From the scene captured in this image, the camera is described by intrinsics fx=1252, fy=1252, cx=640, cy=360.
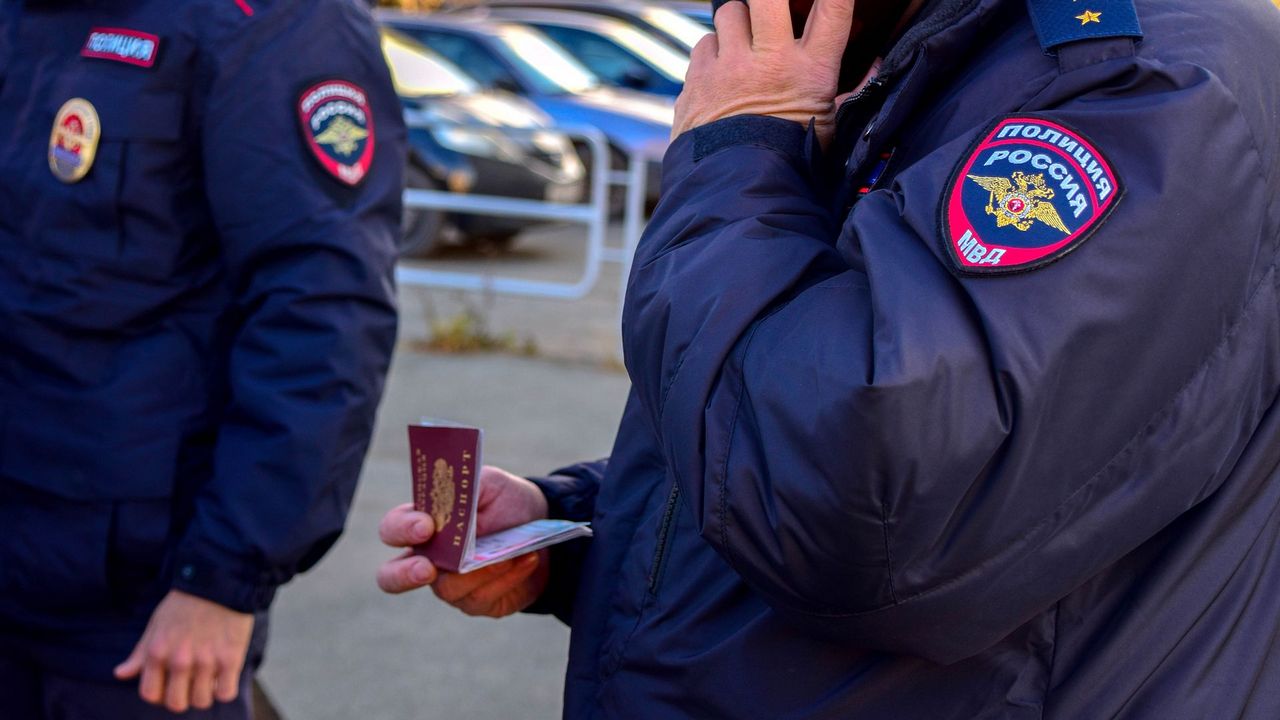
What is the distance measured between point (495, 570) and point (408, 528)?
177 millimetres

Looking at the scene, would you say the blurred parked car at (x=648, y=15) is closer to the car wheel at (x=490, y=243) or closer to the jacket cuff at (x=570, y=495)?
the car wheel at (x=490, y=243)

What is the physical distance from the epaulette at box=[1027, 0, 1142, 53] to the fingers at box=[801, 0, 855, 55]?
194 millimetres

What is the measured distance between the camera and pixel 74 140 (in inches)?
73.6

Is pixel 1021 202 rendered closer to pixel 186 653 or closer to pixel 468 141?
pixel 186 653

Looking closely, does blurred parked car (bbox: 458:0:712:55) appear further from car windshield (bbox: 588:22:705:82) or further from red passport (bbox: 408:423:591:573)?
red passport (bbox: 408:423:591:573)

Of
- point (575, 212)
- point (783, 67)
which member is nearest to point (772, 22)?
point (783, 67)

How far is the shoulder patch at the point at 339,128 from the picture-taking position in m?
1.88

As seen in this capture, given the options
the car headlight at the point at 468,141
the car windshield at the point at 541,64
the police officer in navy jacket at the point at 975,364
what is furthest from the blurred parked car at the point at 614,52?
the police officer in navy jacket at the point at 975,364

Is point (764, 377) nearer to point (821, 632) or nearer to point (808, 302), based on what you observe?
point (808, 302)

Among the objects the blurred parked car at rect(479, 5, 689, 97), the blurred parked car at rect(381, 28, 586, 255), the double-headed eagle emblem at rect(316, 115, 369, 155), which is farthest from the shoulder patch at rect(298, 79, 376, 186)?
the blurred parked car at rect(479, 5, 689, 97)

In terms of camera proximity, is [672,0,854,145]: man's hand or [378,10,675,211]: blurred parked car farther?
[378,10,675,211]: blurred parked car

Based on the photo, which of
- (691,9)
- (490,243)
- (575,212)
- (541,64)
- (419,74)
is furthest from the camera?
(691,9)

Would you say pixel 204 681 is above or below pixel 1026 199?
below

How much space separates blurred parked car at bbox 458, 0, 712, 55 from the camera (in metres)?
15.1
